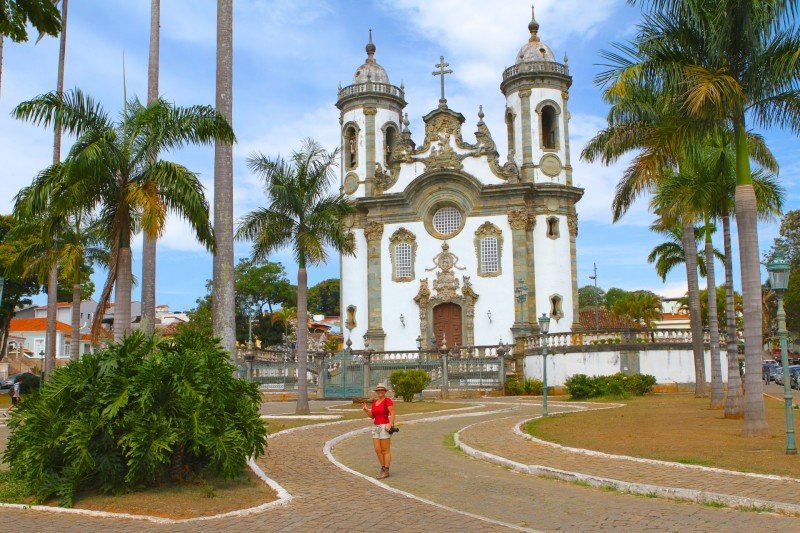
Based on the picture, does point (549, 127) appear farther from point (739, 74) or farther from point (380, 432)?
point (380, 432)

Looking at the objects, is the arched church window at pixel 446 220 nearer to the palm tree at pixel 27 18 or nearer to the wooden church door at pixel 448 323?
the wooden church door at pixel 448 323

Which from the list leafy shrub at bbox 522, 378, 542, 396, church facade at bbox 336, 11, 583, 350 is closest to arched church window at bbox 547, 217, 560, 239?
church facade at bbox 336, 11, 583, 350

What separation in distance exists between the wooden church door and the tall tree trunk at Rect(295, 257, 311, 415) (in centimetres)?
2126

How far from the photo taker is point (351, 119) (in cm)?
4862

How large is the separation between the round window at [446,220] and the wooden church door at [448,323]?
4.19m

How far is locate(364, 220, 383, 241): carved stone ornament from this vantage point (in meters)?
45.9

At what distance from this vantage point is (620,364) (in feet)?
115

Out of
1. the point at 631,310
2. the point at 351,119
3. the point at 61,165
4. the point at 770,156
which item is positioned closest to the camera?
the point at 61,165

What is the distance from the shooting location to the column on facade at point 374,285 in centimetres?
4478

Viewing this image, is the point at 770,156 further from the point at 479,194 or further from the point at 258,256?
the point at 479,194

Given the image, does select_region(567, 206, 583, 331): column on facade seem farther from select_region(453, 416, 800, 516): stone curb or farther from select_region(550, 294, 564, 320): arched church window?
select_region(453, 416, 800, 516): stone curb

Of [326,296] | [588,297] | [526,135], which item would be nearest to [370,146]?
[526,135]

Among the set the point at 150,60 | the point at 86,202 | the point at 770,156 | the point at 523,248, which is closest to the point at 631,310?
the point at 523,248

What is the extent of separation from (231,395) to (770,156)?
1630 cm
